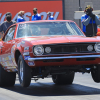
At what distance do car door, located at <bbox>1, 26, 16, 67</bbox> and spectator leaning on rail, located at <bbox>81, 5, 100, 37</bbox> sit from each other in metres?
3.01

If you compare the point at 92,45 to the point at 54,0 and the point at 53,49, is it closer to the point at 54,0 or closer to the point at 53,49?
the point at 53,49

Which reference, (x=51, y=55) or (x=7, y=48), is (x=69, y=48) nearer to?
(x=51, y=55)

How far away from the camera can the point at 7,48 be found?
8672 millimetres

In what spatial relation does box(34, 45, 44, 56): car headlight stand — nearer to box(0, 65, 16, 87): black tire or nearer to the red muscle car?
the red muscle car

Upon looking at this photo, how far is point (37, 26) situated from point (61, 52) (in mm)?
1492

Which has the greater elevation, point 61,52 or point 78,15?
point 61,52

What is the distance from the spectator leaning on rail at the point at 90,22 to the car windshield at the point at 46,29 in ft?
8.91

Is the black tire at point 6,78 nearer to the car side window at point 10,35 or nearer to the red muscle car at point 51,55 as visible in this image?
the red muscle car at point 51,55

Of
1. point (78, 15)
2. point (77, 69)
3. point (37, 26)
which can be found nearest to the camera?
point (77, 69)

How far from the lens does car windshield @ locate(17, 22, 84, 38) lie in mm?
8414

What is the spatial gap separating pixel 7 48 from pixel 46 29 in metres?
0.97

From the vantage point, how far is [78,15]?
23281 mm

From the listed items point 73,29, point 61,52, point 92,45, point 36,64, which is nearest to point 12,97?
point 36,64

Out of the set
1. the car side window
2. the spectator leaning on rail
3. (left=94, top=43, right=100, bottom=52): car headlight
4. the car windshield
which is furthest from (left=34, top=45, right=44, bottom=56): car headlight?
the spectator leaning on rail
